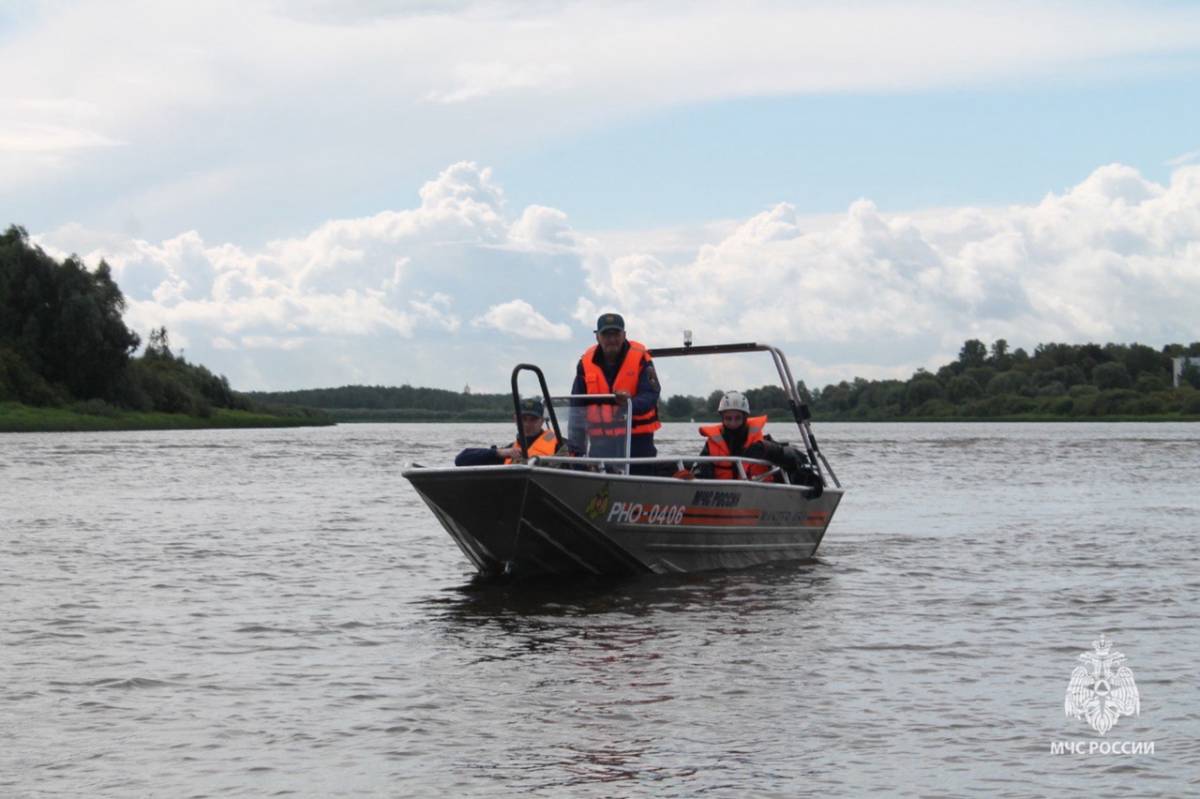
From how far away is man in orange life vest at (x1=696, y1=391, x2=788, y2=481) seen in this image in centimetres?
1583

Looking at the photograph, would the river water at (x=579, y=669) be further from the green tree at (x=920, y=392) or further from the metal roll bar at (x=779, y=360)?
the green tree at (x=920, y=392)

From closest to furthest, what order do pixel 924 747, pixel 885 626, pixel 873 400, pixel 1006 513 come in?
pixel 924 747 < pixel 885 626 < pixel 1006 513 < pixel 873 400

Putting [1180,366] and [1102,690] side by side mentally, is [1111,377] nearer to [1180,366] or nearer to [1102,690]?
[1180,366]

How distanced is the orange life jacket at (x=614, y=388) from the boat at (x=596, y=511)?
0.13 metres

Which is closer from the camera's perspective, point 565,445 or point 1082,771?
point 1082,771

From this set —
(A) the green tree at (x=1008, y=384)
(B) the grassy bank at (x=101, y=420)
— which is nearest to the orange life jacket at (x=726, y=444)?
(B) the grassy bank at (x=101, y=420)

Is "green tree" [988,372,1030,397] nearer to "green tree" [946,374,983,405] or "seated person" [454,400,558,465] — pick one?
"green tree" [946,374,983,405]

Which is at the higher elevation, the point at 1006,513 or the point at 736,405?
the point at 736,405

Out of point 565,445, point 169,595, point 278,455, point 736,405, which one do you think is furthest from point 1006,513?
point 278,455

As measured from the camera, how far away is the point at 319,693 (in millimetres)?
9422

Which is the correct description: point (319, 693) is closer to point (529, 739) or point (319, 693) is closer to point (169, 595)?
point (529, 739)

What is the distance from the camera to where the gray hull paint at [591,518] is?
13469 millimetres

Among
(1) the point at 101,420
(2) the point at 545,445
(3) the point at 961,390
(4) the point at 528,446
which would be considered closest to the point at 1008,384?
(3) the point at 961,390

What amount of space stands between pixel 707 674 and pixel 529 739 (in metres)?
2.16
